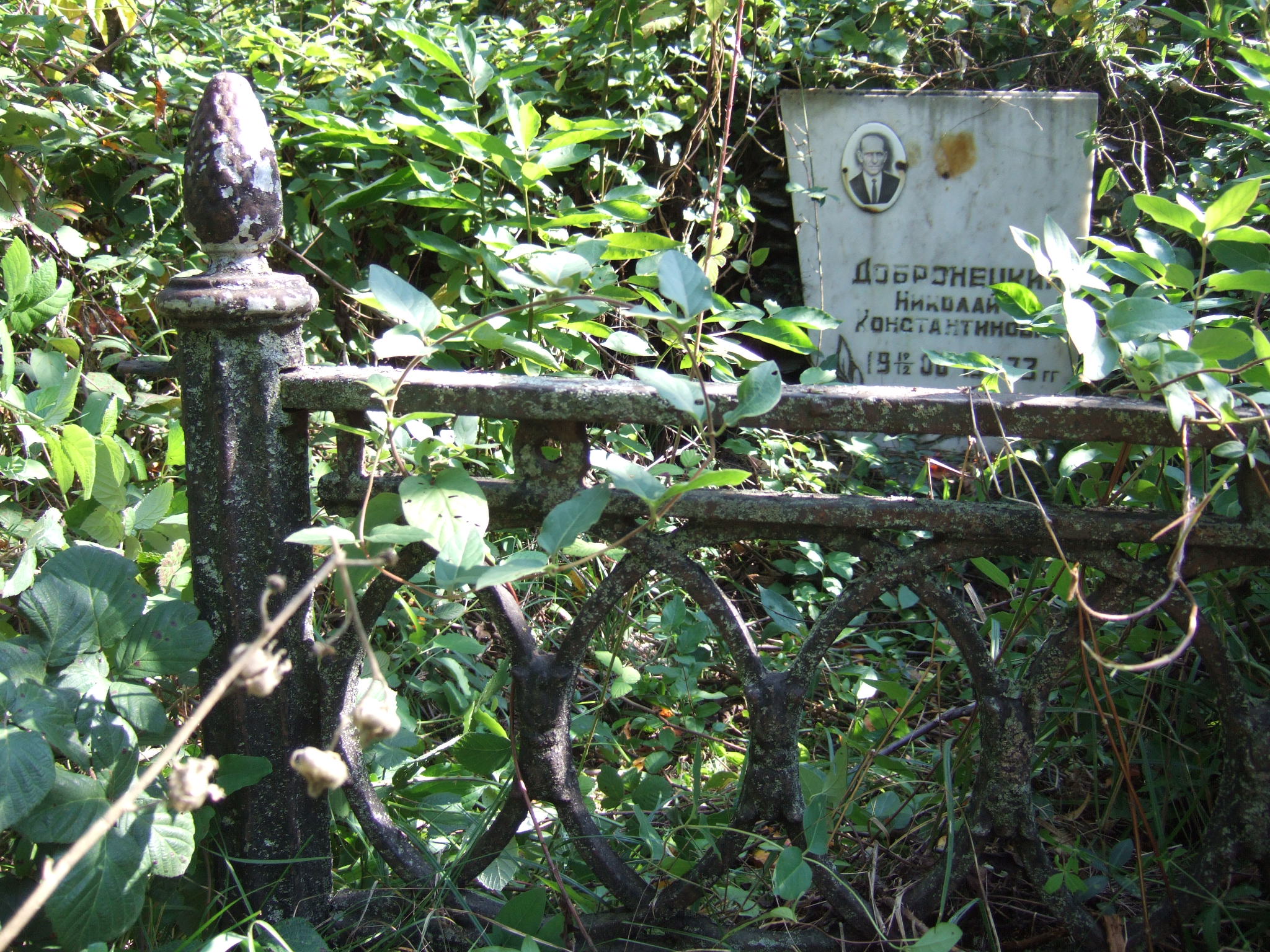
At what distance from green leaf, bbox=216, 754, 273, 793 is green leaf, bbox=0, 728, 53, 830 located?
0.16 m

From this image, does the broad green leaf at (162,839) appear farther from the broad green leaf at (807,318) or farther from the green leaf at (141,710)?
the broad green leaf at (807,318)

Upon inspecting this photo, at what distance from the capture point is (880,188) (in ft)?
9.21

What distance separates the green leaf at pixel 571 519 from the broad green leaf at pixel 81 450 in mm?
610

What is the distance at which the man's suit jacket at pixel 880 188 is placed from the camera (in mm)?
2799

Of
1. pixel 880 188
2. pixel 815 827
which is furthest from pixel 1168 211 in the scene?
pixel 880 188

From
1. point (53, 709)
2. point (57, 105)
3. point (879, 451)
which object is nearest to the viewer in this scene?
point (53, 709)

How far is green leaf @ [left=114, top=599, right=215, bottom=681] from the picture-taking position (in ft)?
3.04

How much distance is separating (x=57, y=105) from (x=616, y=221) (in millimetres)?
1187

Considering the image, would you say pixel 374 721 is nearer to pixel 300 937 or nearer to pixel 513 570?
pixel 513 570

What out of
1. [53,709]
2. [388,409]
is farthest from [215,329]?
[53,709]

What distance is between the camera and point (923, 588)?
89 centimetres

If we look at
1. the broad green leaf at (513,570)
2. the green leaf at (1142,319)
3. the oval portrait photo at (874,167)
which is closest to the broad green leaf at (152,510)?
the broad green leaf at (513,570)

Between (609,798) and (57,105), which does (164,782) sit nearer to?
(609,798)

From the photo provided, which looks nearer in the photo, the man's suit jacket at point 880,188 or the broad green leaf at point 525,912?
the broad green leaf at point 525,912
